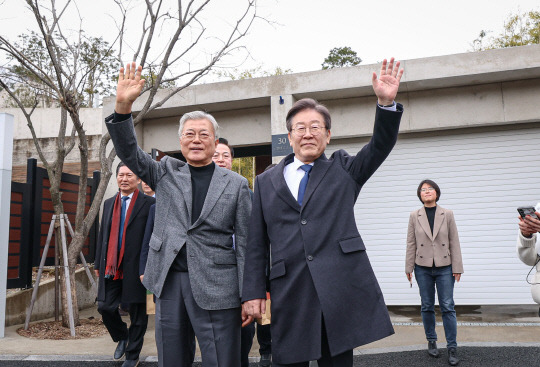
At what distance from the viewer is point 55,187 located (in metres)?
7.87

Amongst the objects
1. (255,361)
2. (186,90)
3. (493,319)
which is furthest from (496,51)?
(255,361)

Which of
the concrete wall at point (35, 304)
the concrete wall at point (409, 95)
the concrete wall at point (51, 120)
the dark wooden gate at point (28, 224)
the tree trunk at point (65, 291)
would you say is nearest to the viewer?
the tree trunk at point (65, 291)

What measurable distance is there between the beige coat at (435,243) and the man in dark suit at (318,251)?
348 cm

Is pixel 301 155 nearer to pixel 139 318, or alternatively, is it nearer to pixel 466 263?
pixel 139 318

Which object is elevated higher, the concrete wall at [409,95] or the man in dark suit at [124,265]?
the concrete wall at [409,95]

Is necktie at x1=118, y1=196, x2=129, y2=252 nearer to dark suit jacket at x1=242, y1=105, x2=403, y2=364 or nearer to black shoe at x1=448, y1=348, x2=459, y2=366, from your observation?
dark suit jacket at x1=242, y1=105, x2=403, y2=364

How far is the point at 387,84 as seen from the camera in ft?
8.27

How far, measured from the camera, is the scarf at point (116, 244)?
5.35 m

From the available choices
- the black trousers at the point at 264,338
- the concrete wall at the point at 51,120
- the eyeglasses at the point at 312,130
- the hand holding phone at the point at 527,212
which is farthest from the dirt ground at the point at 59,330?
the concrete wall at the point at 51,120

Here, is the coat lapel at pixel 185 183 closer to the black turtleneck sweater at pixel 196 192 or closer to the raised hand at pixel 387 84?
the black turtleneck sweater at pixel 196 192

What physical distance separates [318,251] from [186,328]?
0.97m

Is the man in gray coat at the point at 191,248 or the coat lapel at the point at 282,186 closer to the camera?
the coat lapel at the point at 282,186

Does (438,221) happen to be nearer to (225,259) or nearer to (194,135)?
(225,259)

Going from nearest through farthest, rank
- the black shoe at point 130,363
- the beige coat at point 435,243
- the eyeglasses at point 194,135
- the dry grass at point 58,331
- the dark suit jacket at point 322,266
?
the dark suit jacket at point 322,266
the eyeglasses at point 194,135
the black shoe at point 130,363
the beige coat at point 435,243
the dry grass at point 58,331
